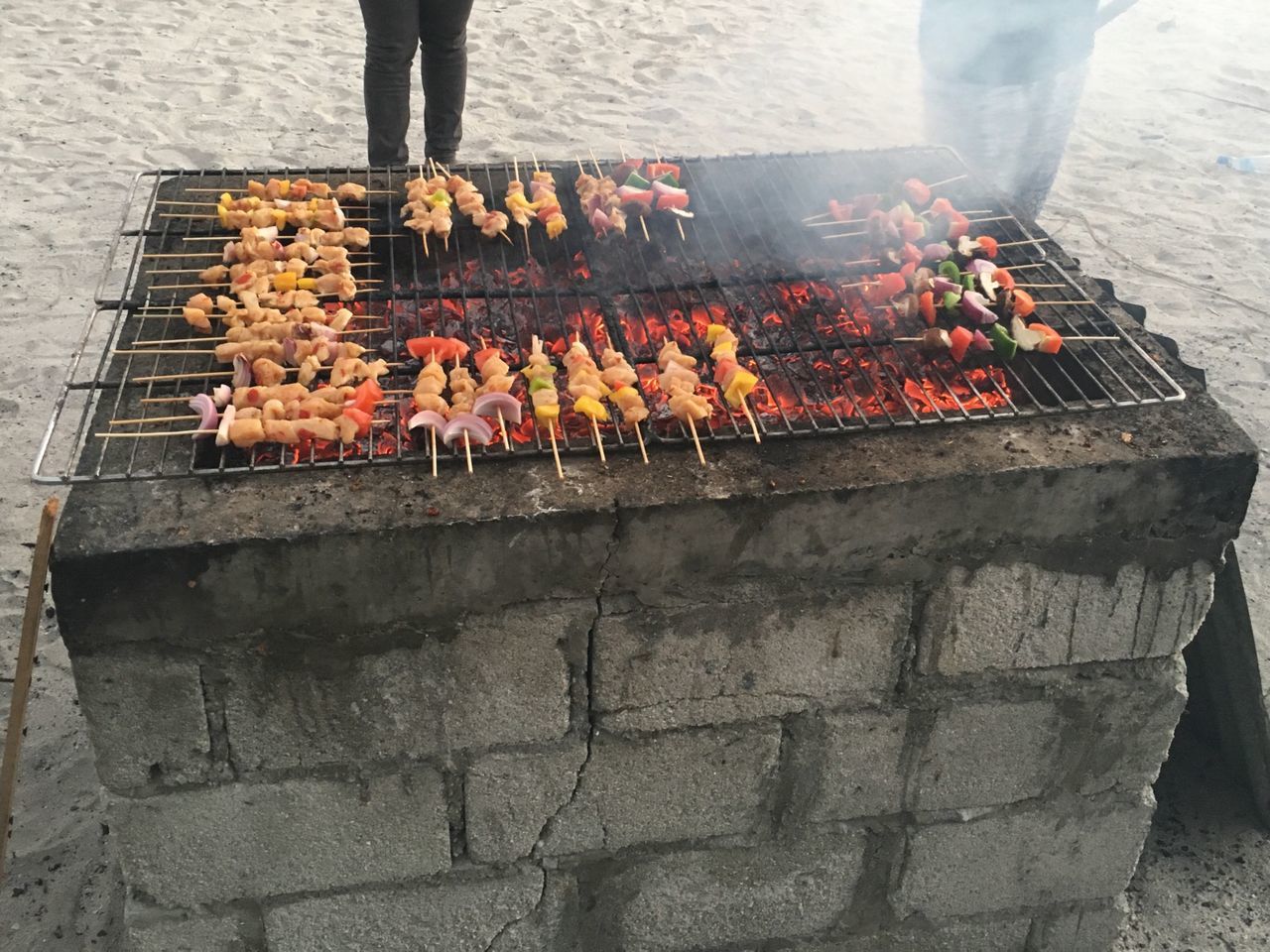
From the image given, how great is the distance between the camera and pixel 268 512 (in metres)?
2.74

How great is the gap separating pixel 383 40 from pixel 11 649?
338 centimetres

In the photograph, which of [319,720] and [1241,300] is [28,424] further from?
[1241,300]

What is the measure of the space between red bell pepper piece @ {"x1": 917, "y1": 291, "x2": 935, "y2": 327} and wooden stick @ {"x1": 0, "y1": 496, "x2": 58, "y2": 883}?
99.3 inches

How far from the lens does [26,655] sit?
10.4 ft

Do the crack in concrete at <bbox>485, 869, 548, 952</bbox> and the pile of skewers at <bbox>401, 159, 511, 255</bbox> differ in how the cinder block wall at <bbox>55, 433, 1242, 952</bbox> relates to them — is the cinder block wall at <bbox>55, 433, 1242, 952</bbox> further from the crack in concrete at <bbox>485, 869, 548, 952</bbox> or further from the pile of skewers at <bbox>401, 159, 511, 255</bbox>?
the pile of skewers at <bbox>401, 159, 511, 255</bbox>

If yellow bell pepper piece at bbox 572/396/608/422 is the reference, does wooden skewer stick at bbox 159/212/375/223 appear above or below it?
below

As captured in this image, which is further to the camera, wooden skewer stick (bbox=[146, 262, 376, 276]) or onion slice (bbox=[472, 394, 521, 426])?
wooden skewer stick (bbox=[146, 262, 376, 276])

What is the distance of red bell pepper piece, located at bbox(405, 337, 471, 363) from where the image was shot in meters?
3.38

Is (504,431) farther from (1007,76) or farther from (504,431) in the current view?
(1007,76)

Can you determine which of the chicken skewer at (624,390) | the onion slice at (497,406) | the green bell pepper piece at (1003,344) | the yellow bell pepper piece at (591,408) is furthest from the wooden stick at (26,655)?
the green bell pepper piece at (1003,344)

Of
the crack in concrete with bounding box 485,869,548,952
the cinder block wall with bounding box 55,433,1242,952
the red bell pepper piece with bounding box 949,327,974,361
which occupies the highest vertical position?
the red bell pepper piece with bounding box 949,327,974,361

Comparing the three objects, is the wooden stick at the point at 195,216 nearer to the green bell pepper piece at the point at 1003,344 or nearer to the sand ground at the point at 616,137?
the sand ground at the point at 616,137

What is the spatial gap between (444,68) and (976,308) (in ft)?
12.8

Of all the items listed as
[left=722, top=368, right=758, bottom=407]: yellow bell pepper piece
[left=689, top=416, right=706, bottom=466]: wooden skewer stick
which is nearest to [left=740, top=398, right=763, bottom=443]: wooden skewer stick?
[left=722, top=368, right=758, bottom=407]: yellow bell pepper piece
